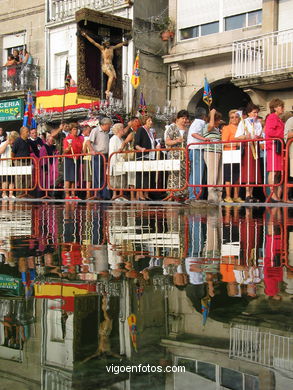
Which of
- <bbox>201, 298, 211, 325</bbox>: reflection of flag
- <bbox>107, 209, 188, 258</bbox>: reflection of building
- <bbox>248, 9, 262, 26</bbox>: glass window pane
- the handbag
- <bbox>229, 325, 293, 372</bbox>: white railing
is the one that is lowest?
<bbox>229, 325, 293, 372</bbox>: white railing

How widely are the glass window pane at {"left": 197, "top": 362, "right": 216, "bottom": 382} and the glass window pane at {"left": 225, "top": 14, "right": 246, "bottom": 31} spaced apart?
21.1m

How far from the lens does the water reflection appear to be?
1.21 metres

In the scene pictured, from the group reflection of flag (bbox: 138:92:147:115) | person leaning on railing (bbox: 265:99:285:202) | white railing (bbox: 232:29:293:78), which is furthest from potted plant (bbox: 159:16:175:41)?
person leaning on railing (bbox: 265:99:285:202)

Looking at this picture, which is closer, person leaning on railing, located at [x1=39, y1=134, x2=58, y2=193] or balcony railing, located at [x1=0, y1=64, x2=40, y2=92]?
person leaning on railing, located at [x1=39, y1=134, x2=58, y2=193]

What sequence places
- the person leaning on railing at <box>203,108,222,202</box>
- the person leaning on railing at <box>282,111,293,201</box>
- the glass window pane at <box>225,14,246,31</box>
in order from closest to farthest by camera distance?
the person leaning on railing at <box>282,111,293,201</box> → the person leaning on railing at <box>203,108,222,202</box> → the glass window pane at <box>225,14,246,31</box>

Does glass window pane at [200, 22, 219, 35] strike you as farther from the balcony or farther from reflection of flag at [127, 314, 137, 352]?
reflection of flag at [127, 314, 137, 352]

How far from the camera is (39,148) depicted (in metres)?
14.4

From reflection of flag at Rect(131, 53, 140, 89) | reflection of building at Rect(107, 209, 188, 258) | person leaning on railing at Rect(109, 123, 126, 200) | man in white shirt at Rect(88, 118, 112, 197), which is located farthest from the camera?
reflection of flag at Rect(131, 53, 140, 89)

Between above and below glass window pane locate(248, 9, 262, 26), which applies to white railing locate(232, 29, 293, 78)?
below

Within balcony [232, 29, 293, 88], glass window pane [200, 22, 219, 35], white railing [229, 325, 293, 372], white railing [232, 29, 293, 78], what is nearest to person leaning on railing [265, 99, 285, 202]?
white railing [229, 325, 293, 372]

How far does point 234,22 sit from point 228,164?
1244cm

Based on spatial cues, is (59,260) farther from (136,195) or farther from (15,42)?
(15,42)

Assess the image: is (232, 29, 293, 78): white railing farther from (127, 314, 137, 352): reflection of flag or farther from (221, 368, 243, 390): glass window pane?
(221, 368, 243, 390): glass window pane

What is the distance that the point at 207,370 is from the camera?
1222 mm
